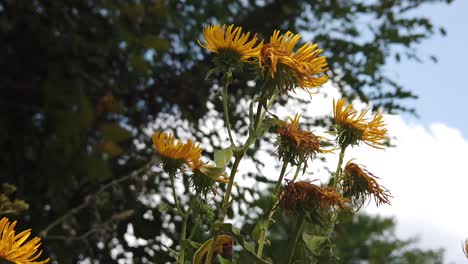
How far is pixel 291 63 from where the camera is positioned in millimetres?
921

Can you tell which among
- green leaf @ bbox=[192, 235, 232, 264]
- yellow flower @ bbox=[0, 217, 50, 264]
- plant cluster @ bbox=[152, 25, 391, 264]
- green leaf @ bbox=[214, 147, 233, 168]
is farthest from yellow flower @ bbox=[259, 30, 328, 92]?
yellow flower @ bbox=[0, 217, 50, 264]

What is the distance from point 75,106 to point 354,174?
543mm

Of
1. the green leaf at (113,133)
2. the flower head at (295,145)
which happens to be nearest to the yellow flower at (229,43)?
the flower head at (295,145)

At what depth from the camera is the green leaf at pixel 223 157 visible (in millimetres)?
872

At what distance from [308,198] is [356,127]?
0.56 feet

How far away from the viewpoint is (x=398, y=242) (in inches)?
A: 650

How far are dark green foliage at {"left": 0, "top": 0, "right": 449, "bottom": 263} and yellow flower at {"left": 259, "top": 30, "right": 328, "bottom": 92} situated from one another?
13 cm

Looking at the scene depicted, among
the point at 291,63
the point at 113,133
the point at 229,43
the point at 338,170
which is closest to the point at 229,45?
the point at 229,43

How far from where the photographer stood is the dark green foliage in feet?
2.22

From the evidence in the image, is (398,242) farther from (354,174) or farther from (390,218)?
(354,174)

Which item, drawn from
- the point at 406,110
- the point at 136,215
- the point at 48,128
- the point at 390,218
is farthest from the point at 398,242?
the point at 48,128

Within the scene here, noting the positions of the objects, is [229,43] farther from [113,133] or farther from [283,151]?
[113,133]

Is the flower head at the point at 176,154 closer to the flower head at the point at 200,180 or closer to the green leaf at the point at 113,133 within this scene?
the flower head at the point at 200,180

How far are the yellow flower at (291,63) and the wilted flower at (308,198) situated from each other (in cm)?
14
